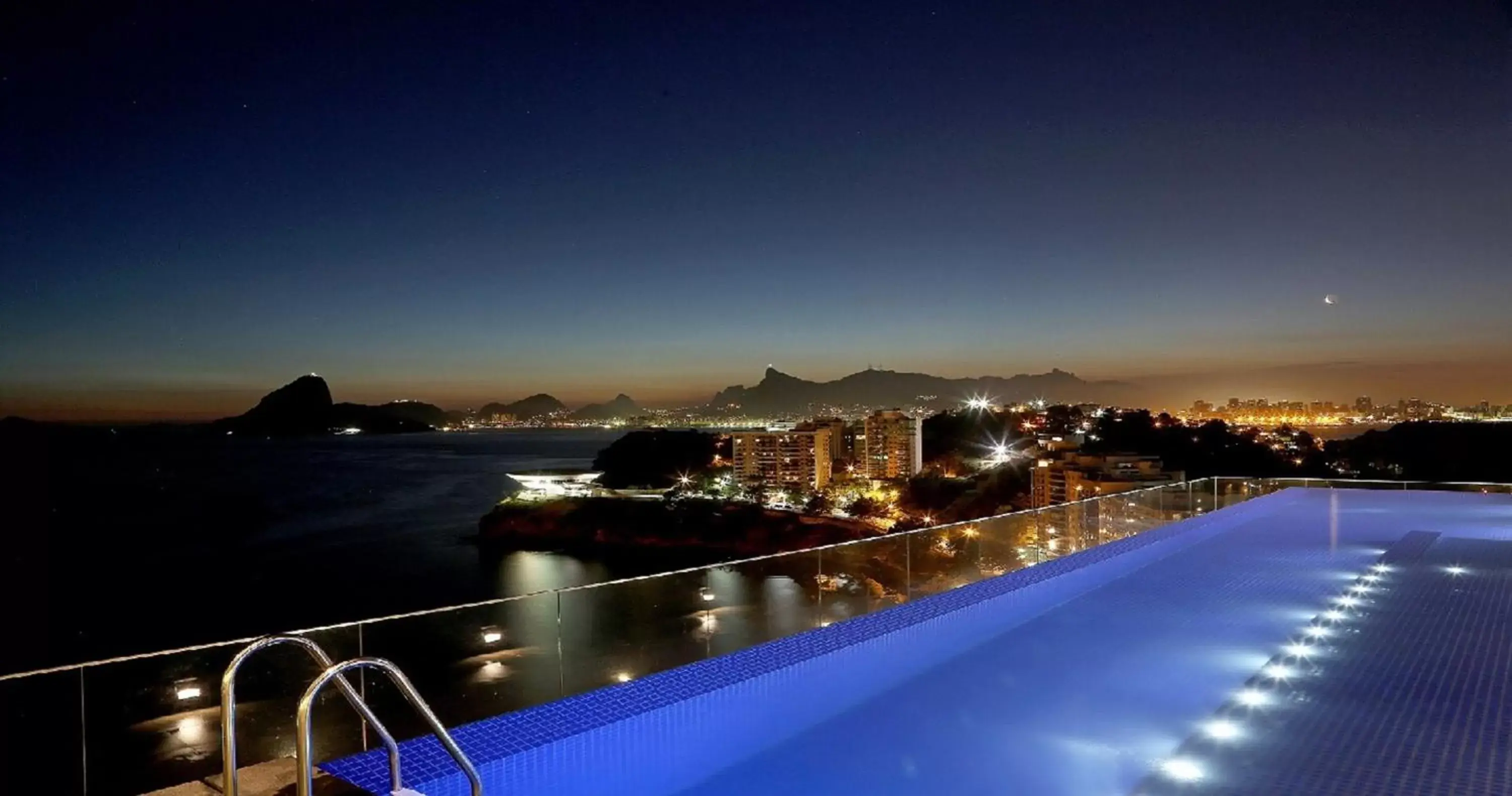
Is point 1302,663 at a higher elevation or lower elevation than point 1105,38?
lower

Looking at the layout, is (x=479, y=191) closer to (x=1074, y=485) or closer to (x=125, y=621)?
(x=1074, y=485)

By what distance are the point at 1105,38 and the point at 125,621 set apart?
135ft

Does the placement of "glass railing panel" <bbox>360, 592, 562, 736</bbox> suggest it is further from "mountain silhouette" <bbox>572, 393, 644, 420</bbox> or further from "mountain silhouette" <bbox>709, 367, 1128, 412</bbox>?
"mountain silhouette" <bbox>572, 393, 644, 420</bbox>

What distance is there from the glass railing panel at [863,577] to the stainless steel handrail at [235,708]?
11.5ft

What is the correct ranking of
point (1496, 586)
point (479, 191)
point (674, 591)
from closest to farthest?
point (674, 591) < point (1496, 586) < point (479, 191)

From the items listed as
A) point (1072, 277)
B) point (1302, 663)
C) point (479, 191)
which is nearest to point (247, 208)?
point (479, 191)

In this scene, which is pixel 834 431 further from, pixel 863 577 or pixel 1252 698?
pixel 1252 698

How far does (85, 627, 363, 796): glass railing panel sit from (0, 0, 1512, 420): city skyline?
9.49 meters

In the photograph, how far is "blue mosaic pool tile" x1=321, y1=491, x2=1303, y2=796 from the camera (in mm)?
3111

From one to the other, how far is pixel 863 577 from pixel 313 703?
4.25 metres

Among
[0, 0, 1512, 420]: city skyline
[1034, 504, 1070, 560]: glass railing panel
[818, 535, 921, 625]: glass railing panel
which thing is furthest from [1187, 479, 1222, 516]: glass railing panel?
[818, 535, 921, 625]: glass railing panel

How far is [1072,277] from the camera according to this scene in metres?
22.2

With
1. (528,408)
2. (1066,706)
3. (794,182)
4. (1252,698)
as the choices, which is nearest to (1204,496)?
(1252,698)

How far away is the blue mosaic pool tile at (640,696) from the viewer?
3.11m
